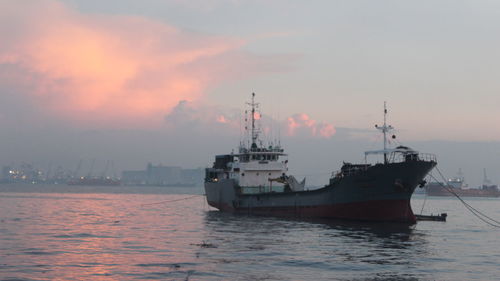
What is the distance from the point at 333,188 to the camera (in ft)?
167

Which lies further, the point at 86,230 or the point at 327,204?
the point at 327,204

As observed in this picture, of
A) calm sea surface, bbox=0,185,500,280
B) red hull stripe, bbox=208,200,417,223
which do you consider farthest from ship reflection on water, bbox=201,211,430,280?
red hull stripe, bbox=208,200,417,223

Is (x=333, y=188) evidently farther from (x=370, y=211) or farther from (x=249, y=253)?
(x=249, y=253)

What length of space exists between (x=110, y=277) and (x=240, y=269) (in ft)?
18.9

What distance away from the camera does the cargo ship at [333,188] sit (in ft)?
157

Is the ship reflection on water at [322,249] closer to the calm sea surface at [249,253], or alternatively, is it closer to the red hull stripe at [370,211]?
the calm sea surface at [249,253]

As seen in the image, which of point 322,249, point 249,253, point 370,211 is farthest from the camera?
point 370,211

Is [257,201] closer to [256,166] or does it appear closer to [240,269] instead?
[256,166]

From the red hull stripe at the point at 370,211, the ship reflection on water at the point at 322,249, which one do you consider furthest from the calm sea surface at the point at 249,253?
the red hull stripe at the point at 370,211

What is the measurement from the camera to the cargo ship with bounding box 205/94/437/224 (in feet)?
157

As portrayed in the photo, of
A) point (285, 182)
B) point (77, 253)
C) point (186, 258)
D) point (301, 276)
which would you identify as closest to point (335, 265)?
point (301, 276)

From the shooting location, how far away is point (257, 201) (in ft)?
199

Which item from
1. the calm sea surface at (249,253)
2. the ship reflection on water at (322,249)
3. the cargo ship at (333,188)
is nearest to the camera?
the calm sea surface at (249,253)

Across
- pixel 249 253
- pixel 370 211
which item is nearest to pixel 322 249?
pixel 249 253
